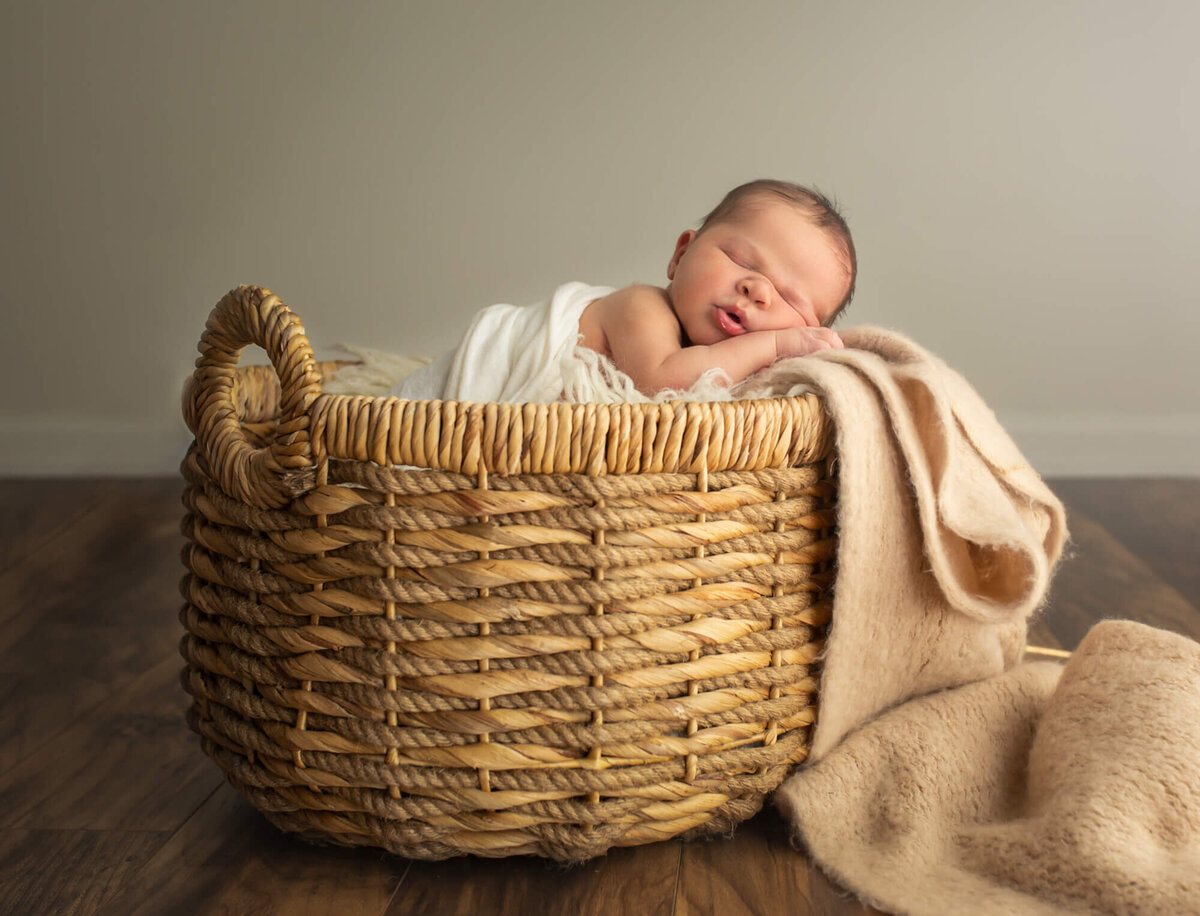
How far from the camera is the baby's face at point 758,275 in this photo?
1009mm

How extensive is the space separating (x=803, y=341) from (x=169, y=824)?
0.62 metres

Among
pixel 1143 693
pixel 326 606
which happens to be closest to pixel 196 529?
pixel 326 606

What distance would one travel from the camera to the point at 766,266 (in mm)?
1016

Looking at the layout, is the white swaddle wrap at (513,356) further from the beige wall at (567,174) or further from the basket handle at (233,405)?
the beige wall at (567,174)

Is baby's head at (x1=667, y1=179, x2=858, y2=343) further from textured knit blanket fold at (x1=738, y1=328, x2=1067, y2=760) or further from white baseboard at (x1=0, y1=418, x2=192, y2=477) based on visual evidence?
white baseboard at (x1=0, y1=418, x2=192, y2=477)

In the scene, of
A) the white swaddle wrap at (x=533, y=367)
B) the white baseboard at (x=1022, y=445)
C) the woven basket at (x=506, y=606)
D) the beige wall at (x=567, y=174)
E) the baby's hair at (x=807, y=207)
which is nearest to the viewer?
the woven basket at (x=506, y=606)

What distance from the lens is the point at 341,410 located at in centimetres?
69

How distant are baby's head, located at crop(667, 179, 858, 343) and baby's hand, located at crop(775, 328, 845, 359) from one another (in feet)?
0.20

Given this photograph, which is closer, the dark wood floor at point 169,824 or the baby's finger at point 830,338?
the dark wood floor at point 169,824

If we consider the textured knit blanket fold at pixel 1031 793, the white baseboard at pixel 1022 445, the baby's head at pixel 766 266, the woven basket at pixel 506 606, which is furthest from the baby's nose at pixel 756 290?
the white baseboard at pixel 1022 445

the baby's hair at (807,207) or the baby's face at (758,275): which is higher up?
the baby's hair at (807,207)

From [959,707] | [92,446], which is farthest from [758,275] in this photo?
[92,446]

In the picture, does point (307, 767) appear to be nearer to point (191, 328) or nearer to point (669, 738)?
point (669, 738)

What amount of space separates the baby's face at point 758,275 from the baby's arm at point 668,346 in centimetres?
3
